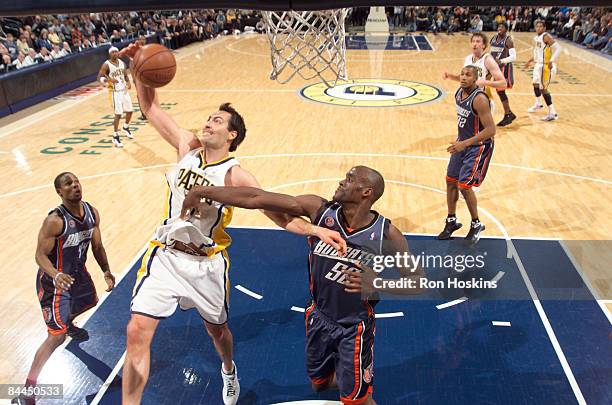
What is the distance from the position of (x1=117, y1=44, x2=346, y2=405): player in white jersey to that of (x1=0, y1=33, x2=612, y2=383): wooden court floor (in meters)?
1.52

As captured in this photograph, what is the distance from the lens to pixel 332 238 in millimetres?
2857

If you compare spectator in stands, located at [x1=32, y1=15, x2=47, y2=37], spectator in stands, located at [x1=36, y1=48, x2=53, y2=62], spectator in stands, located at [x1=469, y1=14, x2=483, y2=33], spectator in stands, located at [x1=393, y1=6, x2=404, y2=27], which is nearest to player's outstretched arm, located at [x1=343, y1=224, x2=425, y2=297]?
spectator in stands, located at [x1=36, y1=48, x2=53, y2=62]

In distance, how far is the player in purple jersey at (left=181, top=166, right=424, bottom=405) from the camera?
306 cm

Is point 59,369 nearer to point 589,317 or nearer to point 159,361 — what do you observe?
point 159,361

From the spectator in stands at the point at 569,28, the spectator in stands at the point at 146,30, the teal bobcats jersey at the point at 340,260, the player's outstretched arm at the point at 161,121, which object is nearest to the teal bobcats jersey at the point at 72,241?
the player's outstretched arm at the point at 161,121

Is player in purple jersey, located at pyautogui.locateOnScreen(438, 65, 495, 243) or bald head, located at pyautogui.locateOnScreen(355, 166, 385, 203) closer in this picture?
bald head, located at pyautogui.locateOnScreen(355, 166, 385, 203)

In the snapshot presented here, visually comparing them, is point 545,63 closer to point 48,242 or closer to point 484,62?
point 484,62

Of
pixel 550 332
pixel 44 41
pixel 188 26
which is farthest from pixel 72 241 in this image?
pixel 188 26

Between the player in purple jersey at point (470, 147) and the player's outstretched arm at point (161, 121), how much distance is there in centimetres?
276

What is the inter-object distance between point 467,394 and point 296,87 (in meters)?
11.5

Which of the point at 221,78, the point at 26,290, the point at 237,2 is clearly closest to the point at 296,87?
the point at 221,78

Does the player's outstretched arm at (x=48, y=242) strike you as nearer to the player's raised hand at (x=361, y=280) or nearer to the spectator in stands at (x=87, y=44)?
the player's raised hand at (x=361, y=280)

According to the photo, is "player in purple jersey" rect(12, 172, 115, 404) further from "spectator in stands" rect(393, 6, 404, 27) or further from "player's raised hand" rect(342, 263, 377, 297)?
"spectator in stands" rect(393, 6, 404, 27)

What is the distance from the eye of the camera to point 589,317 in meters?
4.67
